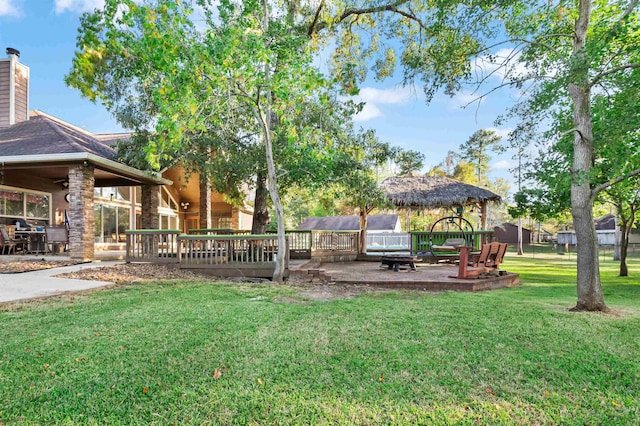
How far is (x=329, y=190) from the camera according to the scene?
1280 cm

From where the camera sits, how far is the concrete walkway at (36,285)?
611 centimetres

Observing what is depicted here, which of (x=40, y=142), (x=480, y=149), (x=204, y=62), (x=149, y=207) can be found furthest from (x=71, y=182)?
(x=480, y=149)

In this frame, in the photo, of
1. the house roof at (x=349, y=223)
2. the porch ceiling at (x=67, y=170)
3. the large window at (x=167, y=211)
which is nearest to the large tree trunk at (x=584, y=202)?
the porch ceiling at (x=67, y=170)

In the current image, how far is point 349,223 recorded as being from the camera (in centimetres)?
Result: 3438

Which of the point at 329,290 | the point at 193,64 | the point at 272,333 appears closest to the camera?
the point at 272,333

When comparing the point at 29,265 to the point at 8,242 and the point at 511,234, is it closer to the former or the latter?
the point at 8,242

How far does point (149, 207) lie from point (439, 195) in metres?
13.5

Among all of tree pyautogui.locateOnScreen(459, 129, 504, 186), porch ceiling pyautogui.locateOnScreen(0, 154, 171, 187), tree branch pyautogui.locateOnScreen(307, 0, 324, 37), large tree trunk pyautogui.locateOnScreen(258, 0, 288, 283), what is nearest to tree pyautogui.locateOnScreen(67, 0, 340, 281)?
large tree trunk pyautogui.locateOnScreen(258, 0, 288, 283)

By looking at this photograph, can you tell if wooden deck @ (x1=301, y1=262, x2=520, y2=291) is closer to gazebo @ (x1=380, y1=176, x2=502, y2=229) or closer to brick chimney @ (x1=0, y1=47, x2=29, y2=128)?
gazebo @ (x1=380, y1=176, x2=502, y2=229)

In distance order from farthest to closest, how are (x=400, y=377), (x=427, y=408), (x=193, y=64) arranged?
(x=193, y=64)
(x=400, y=377)
(x=427, y=408)

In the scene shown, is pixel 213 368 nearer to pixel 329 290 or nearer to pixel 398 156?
pixel 329 290

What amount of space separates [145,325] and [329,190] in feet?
29.8

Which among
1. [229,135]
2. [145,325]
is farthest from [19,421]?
[229,135]

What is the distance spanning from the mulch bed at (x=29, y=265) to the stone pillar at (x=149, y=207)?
390 cm
